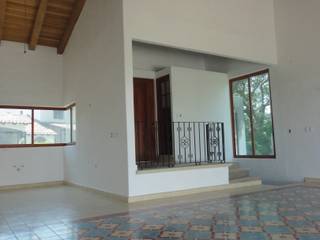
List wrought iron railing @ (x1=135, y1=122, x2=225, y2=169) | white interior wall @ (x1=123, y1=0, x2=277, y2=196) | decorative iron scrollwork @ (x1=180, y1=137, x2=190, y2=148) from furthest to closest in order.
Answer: decorative iron scrollwork @ (x1=180, y1=137, x2=190, y2=148), wrought iron railing @ (x1=135, y1=122, x2=225, y2=169), white interior wall @ (x1=123, y1=0, x2=277, y2=196)

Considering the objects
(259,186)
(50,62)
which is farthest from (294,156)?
(50,62)

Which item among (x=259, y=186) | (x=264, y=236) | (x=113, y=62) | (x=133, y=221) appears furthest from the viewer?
(x=259, y=186)

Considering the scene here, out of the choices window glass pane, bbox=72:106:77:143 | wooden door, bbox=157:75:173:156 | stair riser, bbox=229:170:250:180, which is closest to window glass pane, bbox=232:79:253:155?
stair riser, bbox=229:170:250:180

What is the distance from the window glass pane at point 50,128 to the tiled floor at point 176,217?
2920 mm

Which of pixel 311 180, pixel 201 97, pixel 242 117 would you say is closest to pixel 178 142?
pixel 201 97

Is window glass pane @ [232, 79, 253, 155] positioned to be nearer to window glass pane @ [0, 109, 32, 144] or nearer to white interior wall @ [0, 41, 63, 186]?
white interior wall @ [0, 41, 63, 186]

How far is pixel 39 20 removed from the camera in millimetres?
7414

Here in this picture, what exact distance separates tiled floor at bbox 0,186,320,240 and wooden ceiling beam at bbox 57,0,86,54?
456 cm

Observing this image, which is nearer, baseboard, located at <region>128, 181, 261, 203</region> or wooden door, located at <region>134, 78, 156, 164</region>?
baseboard, located at <region>128, 181, 261, 203</region>

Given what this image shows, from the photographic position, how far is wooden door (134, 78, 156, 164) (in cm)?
752

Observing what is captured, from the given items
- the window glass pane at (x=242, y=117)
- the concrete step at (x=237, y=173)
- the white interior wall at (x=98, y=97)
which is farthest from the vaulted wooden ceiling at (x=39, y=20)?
the concrete step at (x=237, y=173)

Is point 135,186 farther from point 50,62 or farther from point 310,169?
point 50,62

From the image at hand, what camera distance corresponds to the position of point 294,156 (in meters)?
7.05

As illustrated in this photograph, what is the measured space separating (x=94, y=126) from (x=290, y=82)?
4.68m
